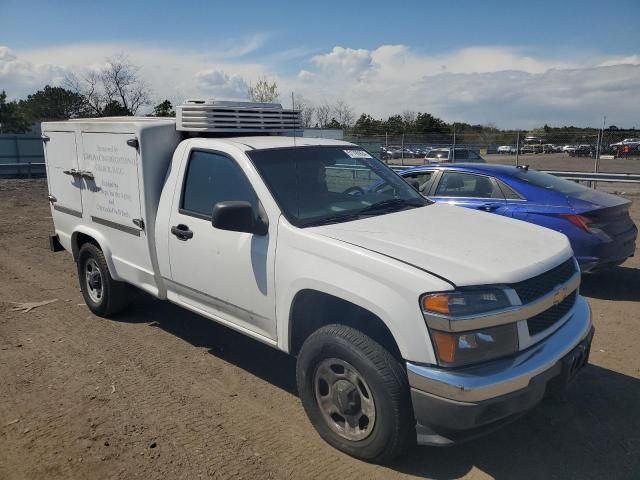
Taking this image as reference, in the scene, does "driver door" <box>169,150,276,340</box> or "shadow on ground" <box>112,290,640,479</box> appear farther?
"driver door" <box>169,150,276,340</box>

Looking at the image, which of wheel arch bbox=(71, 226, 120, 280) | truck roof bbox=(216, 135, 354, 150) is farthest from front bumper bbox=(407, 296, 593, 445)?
wheel arch bbox=(71, 226, 120, 280)

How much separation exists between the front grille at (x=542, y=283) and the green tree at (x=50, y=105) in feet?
178

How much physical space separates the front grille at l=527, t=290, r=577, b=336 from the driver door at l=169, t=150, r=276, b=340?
161 centimetres

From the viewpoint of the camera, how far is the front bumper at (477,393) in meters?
2.61

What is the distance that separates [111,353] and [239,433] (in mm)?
1912

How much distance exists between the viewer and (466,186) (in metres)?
6.74

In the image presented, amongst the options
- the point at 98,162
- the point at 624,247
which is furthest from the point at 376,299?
the point at 624,247

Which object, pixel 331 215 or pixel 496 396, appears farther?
pixel 331 215

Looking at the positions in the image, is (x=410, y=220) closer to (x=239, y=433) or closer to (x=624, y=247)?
(x=239, y=433)

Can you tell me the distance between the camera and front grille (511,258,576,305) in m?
2.85

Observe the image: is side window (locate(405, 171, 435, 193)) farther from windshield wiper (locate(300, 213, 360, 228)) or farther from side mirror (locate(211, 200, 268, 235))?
side mirror (locate(211, 200, 268, 235))

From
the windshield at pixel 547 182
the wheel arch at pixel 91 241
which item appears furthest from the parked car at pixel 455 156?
the wheel arch at pixel 91 241

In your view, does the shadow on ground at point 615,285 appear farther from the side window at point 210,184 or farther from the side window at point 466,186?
the side window at point 210,184

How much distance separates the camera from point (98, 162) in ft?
16.7
